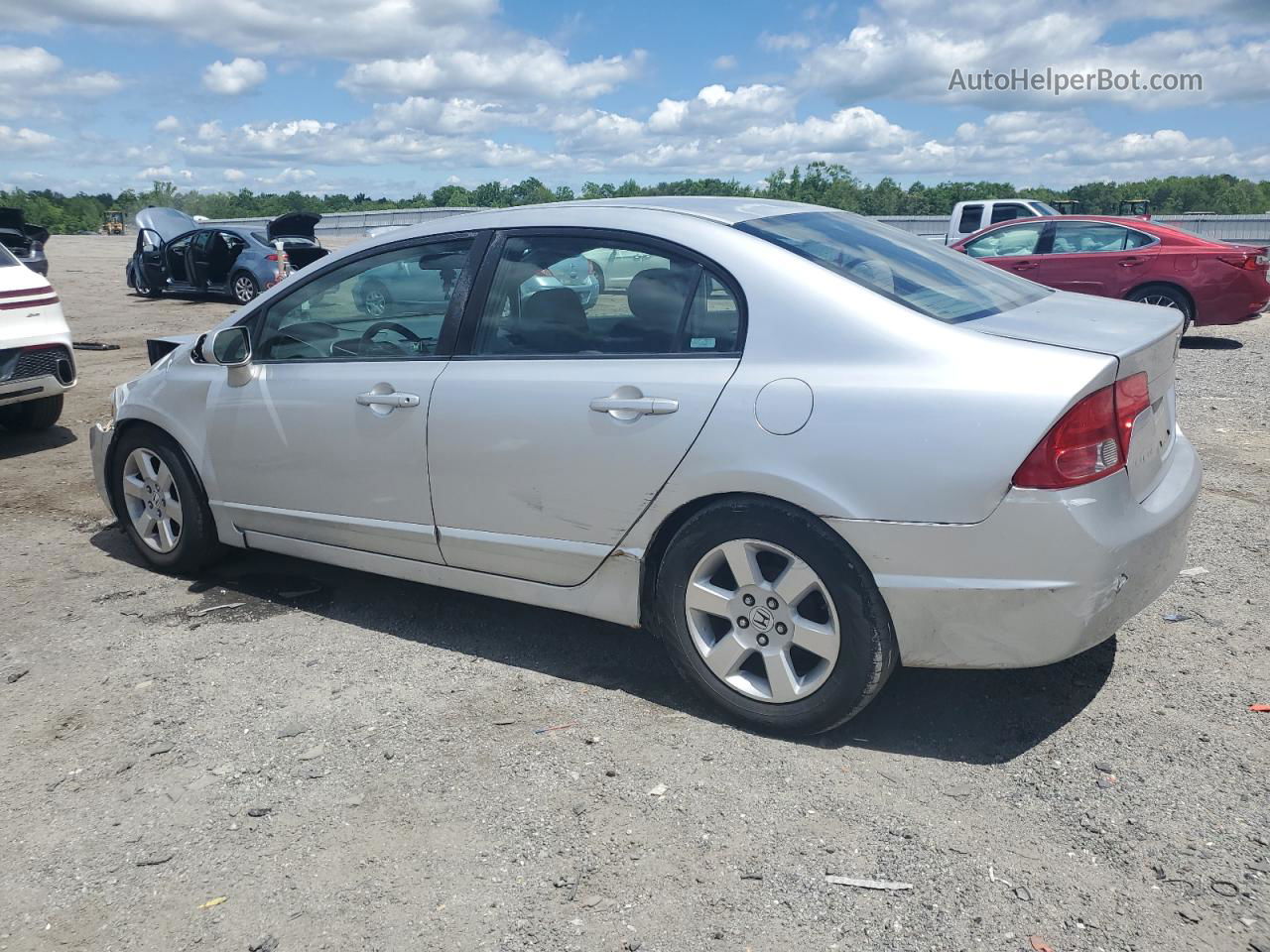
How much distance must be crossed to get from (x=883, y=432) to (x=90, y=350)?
12.7m

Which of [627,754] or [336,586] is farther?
[336,586]

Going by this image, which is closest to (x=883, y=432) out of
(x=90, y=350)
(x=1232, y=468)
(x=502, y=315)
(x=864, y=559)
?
(x=864, y=559)

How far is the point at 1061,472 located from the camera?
2963mm

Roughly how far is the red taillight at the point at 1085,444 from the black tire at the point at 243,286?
17698 millimetres

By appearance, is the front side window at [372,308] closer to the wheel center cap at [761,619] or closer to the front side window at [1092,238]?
the wheel center cap at [761,619]

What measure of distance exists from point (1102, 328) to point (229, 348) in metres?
3.43

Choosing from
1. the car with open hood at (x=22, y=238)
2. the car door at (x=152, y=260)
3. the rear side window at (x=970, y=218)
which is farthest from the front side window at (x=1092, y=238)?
the car door at (x=152, y=260)

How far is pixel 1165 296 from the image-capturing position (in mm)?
12836

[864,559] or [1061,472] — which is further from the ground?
[1061,472]

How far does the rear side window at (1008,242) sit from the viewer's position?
14.0m

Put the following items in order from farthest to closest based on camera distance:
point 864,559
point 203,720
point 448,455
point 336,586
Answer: point 336,586
point 448,455
point 203,720
point 864,559

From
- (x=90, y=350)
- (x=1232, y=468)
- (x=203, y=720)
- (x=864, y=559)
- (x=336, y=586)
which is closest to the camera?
(x=864, y=559)

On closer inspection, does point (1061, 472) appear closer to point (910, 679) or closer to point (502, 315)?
point (910, 679)

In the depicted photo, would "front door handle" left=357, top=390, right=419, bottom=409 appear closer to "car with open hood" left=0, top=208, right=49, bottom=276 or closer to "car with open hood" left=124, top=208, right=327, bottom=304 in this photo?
"car with open hood" left=0, top=208, right=49, bottom=276
